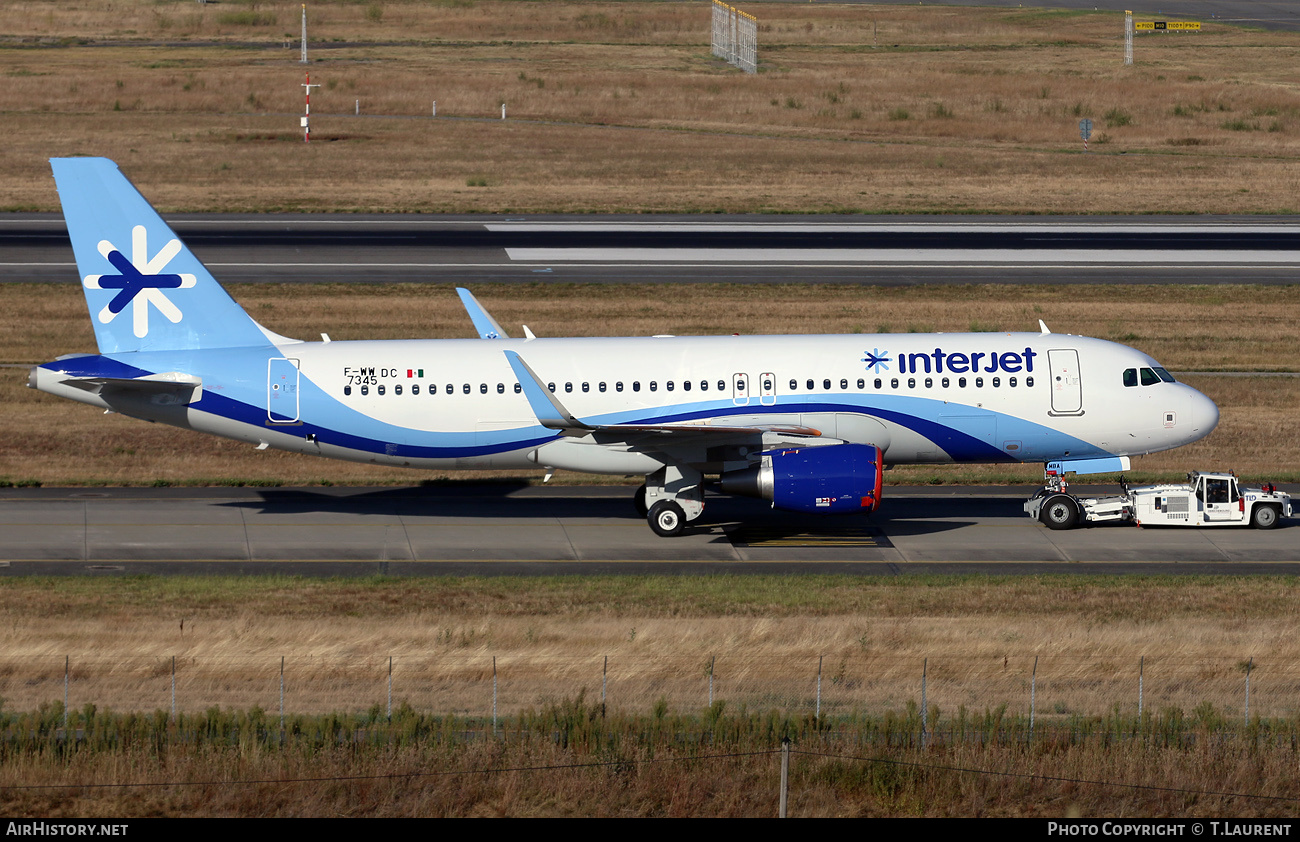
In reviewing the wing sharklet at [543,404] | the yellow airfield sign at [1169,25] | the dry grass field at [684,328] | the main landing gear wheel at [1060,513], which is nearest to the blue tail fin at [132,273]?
the wing sharklet at [543,404]

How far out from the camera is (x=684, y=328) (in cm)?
6247

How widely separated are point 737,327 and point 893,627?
3183 cm

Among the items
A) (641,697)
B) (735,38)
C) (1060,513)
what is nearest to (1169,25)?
(735,38)

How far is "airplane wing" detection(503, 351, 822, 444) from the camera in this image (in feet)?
127

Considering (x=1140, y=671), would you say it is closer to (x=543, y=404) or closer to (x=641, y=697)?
(x=641, y=697)

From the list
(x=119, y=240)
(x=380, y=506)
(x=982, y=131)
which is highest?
(x=982, y=131)

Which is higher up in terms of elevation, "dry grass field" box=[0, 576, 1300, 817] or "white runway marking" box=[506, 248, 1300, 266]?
"white runway marking" box=[506, 248, 1300, 266]

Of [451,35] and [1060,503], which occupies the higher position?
[451,35]

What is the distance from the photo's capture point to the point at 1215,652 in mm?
30141

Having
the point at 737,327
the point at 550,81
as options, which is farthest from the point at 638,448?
the point at 550,81

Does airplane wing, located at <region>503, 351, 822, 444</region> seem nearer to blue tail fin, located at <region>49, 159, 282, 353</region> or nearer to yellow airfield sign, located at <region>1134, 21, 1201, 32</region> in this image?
blue tail fin, located at <region>49, 159, 282, 353</region>

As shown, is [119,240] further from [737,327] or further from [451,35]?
[451,35]

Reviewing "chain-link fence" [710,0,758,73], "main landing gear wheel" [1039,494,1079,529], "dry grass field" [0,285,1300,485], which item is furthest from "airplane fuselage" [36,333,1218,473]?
"chain-link fence" [710,0,758,73]

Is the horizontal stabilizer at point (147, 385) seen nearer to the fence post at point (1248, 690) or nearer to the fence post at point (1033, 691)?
the fence post at point (1033, 691)
